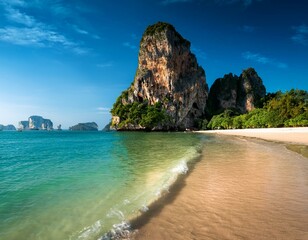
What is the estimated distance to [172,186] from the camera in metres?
9.05

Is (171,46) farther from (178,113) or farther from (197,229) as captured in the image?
(197,229)

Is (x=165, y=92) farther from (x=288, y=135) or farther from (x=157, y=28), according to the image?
(x=288, y=135)

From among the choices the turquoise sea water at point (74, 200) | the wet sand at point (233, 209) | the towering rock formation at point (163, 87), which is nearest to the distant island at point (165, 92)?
the towering rock formation at point (163, 87)

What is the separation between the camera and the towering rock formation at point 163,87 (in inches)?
5108

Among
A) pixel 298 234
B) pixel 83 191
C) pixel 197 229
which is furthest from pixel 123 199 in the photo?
pixel 298 234

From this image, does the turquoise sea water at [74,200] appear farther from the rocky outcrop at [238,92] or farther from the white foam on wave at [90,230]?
the rocky outcrop at [238,92]

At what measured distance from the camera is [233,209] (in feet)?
20.6

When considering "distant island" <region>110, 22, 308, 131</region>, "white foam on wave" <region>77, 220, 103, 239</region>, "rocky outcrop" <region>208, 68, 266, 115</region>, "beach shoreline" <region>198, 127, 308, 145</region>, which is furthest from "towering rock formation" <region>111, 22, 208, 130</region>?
"white foam on wave" <region>77, 220, 103, 239</region>

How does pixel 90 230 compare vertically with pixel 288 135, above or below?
below

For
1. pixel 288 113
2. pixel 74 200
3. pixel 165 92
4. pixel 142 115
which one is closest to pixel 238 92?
pixel 165 92

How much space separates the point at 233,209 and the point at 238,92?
186 meters

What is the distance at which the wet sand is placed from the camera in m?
4.93

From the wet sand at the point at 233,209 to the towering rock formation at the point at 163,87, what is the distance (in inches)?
4459

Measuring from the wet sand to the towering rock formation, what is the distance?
11326 centimetres
